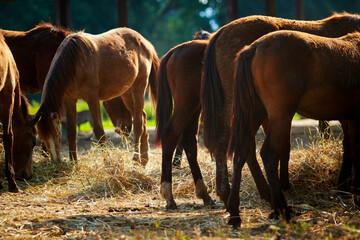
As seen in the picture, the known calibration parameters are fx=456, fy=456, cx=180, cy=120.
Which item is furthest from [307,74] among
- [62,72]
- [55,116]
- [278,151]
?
[62,72]

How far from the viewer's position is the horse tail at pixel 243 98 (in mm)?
3770

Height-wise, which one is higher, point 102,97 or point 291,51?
point 291,51

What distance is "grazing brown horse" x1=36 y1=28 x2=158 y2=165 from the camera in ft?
21.2

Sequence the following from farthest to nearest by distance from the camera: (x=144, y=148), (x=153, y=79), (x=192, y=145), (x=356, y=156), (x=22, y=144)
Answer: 1. (x=153, y=79)
2. (x=144, y=148)
3. (x=22, y=144)
4. (x=192, y=145)
5. (x=356, y=156)

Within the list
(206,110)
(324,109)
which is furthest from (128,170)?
(324,109)

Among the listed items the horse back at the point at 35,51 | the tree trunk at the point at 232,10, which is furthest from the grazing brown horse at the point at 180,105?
the tree trunk at the point at 232,10

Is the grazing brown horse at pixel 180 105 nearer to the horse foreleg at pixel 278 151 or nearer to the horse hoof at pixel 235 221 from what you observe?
the horse foreleg at pixel 278 151

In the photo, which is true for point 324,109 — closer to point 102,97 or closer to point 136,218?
point 136,218

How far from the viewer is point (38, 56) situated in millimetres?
8250

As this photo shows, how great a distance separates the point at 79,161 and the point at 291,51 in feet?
14.1

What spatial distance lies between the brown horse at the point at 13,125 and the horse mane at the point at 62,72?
15.8 inches

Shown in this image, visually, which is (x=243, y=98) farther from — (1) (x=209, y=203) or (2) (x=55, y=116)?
(2) (x=55, y=116)

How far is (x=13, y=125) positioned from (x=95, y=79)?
1.36 m

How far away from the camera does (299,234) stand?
3182 mm
